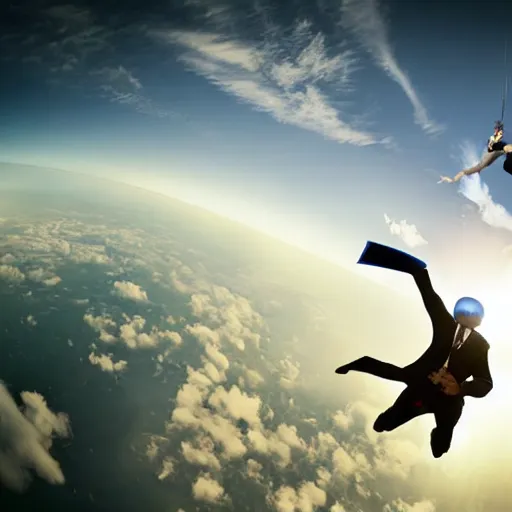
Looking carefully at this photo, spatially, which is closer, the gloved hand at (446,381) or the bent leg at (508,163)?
the gloved hand at (446,381)

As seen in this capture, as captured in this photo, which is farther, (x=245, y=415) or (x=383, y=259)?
(x=245, y=415)

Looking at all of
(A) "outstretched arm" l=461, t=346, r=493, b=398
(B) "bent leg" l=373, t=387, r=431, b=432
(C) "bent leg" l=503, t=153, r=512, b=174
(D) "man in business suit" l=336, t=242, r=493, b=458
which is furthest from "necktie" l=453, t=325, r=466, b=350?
(C) "bent leg" l=503, t=153, r=512, b=174

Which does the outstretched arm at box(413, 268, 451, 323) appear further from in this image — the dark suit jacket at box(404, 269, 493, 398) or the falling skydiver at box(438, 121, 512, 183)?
the falling skydiver at box(438, 121, 512, 183)

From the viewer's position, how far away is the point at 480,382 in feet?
8.71

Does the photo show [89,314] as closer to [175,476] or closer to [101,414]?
[101,414]

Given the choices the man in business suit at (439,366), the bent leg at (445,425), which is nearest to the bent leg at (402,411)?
→ the man in business suit at (439,366)

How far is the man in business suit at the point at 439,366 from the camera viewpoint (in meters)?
2.72

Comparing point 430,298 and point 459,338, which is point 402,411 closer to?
point 459,338

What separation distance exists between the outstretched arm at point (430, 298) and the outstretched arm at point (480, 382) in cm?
44

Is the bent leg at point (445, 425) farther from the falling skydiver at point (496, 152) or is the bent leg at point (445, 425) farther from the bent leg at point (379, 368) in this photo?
the falling skydiver at point (496, 152)

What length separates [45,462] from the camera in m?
118

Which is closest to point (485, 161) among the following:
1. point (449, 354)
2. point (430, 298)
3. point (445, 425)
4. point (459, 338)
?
point (430, 298)

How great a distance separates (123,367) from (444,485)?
642 ft

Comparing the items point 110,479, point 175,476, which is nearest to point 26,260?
point 110,479
